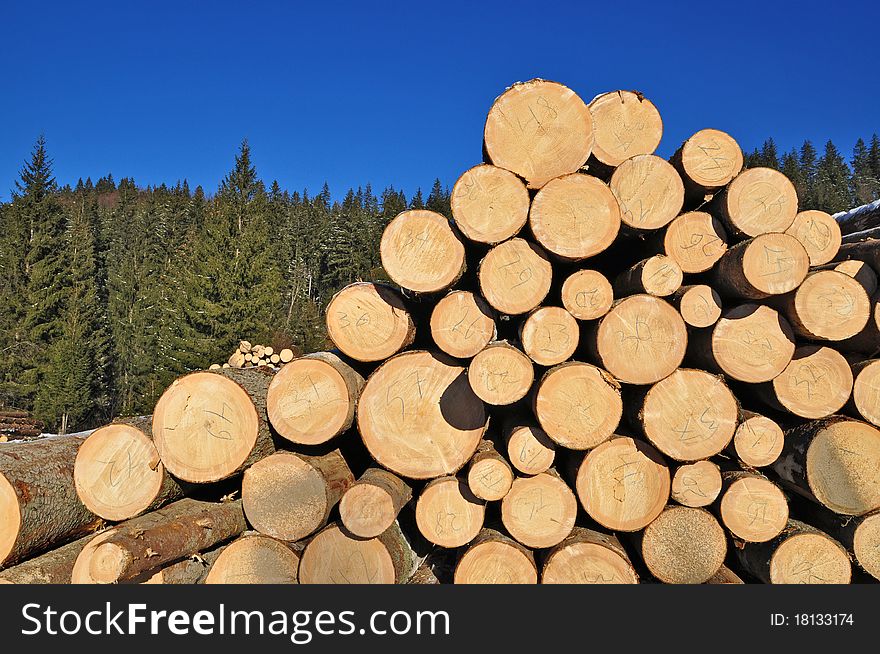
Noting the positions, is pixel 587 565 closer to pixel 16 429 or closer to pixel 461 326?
pixel 461 326

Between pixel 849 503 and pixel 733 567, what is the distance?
808 mm

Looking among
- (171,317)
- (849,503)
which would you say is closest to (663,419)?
(849,503)

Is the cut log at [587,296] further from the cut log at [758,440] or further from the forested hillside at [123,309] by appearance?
the forested hillside at [123,309]

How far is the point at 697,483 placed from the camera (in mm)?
2926

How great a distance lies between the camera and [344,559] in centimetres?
288

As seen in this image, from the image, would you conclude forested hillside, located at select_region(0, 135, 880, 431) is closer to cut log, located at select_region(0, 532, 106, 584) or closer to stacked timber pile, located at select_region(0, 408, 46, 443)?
stacked timber pile, located at select_region(0, 408, 46, 443)

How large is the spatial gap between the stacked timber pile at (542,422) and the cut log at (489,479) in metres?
0.02

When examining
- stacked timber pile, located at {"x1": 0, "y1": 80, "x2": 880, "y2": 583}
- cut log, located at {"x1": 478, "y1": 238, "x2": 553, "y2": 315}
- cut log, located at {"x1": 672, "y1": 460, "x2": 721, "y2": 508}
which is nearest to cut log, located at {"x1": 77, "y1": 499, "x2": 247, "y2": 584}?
stacked timber pile, located at {"x1": 0, "y1": 80, "x2": 880, "y2": 583}

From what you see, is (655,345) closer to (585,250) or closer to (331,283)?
(585,250)

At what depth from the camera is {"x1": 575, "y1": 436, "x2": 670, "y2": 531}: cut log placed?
9.55ft

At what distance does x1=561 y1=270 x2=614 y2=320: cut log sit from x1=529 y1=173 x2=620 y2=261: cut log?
16cm

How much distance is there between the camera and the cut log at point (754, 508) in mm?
2879

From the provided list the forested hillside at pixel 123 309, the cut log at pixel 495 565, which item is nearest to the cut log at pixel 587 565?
the cut log at pixel 495 565

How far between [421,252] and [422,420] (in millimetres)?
1040
